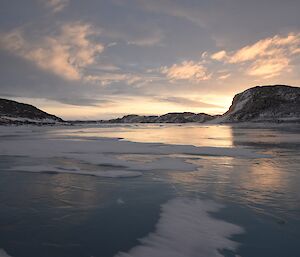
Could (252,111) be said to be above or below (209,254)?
above

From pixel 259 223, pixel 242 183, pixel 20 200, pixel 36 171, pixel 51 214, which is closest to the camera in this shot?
pixel 259 223

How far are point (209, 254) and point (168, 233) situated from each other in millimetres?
1037

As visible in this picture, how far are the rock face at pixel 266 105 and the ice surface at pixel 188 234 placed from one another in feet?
349

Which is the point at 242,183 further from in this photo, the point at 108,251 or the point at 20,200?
the point at 20,200

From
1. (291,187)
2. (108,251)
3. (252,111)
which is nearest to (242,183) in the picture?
(291,187)

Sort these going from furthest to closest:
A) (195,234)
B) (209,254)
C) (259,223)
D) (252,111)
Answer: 1. (252,111)
2. (259,223)
3. (195,234)
4. (209,254)

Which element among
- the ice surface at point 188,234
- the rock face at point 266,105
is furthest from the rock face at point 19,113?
the ice surface at point 188,234

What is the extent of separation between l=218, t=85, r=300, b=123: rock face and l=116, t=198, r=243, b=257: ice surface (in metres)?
106

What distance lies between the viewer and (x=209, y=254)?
4598mm

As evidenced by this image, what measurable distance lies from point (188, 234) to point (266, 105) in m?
129

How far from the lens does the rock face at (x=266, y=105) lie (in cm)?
11327

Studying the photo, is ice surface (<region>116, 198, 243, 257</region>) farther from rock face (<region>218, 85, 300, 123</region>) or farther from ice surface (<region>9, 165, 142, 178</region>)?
rock face (<region>218, 85, 300, 123</region>)

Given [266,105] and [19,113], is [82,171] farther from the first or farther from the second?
[19,113]

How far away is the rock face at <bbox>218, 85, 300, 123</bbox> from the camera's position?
4459 inches
